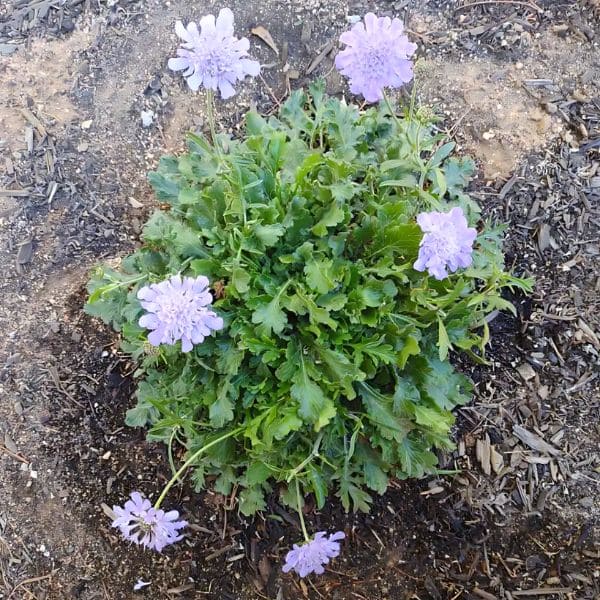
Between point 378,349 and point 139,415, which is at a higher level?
point 378,349

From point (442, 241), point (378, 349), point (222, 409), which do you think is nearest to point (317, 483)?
point (222, 409)

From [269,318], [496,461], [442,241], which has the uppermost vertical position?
[442,241]

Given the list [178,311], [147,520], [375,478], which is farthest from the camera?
[375,478]

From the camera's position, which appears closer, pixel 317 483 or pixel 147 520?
pixel 147 520

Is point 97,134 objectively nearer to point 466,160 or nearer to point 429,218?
point 466,160

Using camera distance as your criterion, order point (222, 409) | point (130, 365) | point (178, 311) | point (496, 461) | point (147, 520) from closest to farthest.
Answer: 1. point (178, 311)
2. point (147, 520)
3. point (222, 409)
4. point (496, 461)
5. point (130, 365)

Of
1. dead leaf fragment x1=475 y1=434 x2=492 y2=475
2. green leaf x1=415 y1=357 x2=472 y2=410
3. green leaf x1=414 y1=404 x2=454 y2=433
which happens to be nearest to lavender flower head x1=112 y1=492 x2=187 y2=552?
green leaf x1=414 y1=404 x2=454 y2=433

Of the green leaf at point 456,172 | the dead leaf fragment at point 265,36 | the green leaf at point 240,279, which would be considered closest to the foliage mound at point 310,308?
the green leaf at point 240,279

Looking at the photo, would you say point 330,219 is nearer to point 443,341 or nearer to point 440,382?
point 443,341

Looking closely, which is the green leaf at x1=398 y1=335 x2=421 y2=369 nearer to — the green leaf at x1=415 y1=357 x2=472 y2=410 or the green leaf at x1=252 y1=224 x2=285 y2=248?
the green leaf at x1=415 y1=357 x2=472 y2=410
